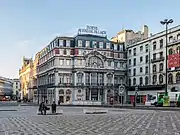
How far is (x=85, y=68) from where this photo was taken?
96750mm

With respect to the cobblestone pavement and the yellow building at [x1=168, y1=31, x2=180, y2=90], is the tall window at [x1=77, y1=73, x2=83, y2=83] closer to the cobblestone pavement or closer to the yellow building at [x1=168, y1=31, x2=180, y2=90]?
the yellow building at [x1=168, y1=31, x2=180, y2=90]

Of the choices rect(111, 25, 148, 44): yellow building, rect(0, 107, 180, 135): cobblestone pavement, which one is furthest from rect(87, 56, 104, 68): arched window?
rect(0, 107, 180, 135): cobblestone pavement

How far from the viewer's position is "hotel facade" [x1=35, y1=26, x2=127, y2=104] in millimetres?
95438

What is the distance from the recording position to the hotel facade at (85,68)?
95438mm

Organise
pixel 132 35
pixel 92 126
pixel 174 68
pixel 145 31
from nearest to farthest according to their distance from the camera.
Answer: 1. pixel 92 126
2. pixel 174 68
3. pixel 145 31
4. pixel 132 35

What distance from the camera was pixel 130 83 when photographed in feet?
325

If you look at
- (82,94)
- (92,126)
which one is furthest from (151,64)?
(92,126)

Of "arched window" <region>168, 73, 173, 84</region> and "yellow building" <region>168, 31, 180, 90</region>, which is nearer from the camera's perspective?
"yellow building" <region>168, 31, 180, 90</region>

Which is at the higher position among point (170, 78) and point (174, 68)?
point (174, 68)

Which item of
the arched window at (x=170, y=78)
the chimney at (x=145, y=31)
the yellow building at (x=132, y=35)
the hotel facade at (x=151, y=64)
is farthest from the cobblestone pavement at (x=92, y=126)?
the chimney at (x=145, y=31)

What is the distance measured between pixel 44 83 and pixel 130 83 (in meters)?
30.7

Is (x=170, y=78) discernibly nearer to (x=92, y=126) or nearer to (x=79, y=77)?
(x=79, y=77)

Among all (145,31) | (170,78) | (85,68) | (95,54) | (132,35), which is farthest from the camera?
(132,35)

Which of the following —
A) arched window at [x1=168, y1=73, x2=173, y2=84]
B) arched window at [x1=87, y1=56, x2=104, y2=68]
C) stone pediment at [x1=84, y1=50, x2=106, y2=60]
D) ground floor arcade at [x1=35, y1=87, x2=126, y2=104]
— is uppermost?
stone pediment at [x1=84, y1=50, x2=106, y2=60]
